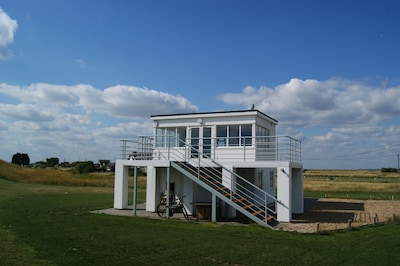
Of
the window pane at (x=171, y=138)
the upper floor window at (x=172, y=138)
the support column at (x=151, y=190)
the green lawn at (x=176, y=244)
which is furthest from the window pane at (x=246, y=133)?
the green lawn at (x=176, y=244)

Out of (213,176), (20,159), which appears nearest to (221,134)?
(213,176)

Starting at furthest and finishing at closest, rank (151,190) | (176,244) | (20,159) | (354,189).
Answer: (20,159), (354,189), (151,190), (176,244)

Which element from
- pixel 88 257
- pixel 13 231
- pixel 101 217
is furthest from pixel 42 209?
pixel 88 257

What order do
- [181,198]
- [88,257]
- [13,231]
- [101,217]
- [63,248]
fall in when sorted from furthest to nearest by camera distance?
[181,198], [101,217], [13,231], [63,248], [88,257]

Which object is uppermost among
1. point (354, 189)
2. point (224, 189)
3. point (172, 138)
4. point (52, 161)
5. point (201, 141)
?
point (52, 161)

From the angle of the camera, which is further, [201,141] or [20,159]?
[20,159]

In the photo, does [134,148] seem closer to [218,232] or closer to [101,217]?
[101,217]

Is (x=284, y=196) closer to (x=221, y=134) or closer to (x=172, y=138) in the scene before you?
(x=221, y=134)

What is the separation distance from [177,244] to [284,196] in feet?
25.1

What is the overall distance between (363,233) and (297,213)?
297 inches

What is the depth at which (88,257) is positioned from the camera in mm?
10359

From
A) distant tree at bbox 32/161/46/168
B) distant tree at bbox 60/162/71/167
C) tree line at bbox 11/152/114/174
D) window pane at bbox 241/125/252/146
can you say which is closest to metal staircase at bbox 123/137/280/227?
window pane at bbox 241/125/252/146

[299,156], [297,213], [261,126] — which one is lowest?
[297,213]

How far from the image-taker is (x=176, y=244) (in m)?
12.4
